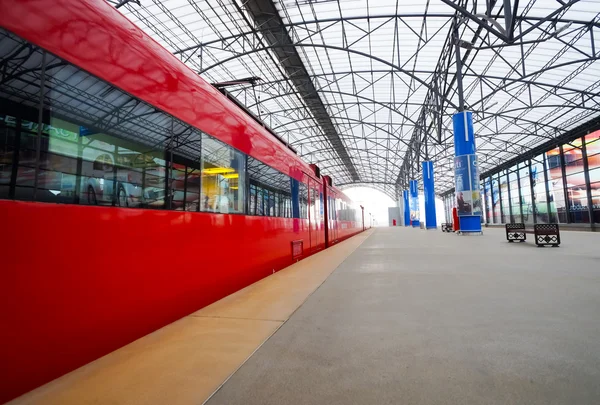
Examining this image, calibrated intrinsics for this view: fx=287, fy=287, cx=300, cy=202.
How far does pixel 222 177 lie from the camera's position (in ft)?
13.0

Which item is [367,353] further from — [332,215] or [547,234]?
[332,215]

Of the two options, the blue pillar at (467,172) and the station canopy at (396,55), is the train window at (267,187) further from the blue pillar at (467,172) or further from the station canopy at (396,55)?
the blue pillar at (467,172)

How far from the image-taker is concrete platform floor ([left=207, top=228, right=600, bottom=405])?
1.64 meters

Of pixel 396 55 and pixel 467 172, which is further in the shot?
pixel 396 55

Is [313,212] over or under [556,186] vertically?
under

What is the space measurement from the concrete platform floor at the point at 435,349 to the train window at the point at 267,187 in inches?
80.4

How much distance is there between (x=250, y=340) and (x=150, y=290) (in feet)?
3.34

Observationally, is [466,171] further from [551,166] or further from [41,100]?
[551,166]

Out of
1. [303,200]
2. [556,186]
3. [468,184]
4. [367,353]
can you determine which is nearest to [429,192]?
[556,186]

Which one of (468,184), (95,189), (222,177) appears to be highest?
(468,184)

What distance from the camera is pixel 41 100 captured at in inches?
74.4

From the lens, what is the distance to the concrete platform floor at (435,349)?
1644mm

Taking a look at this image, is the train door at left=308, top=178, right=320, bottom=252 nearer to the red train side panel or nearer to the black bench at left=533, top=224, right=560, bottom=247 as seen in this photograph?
the red train side panel

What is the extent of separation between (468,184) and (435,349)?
590 inches
